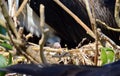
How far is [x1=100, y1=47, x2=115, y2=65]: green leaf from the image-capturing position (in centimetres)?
192

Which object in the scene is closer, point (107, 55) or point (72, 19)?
point (107, 55)

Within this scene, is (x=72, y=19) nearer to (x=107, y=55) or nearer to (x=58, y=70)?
(x=107, y=55)

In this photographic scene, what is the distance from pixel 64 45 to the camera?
2811mm

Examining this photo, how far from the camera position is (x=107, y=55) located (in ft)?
6.33

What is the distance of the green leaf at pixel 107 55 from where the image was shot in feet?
6.30

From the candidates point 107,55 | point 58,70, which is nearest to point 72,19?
point 107,55

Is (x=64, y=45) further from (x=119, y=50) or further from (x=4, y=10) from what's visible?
(x=4, y=10)

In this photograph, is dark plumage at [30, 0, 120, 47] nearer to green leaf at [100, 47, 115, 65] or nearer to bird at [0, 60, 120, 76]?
green leaf at [100, 47, 115, 65]

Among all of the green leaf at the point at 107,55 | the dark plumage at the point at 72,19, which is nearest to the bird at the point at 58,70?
the green leaf at the point at 107,55

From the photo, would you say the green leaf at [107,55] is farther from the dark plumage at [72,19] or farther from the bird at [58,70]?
the dark plumage at [72,19]

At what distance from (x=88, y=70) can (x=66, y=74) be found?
0.07 m

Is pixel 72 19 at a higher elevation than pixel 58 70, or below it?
higher

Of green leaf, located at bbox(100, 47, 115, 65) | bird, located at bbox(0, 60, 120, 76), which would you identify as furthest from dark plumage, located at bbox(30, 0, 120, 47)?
bird, located at bbox(0, 60, 120, 76)

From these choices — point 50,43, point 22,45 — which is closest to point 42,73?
point 22,45
